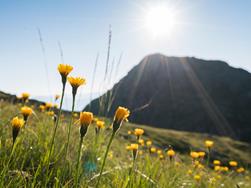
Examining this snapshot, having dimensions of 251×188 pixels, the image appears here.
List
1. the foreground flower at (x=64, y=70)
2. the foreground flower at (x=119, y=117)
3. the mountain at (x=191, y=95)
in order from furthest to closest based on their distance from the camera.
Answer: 1. the mountain at (x=191, y=95)
2. the foreground flower at (x=64, y=70)
3. the foreground flower at (x=119, y=117)

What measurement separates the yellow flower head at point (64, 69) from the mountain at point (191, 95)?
133863 mm

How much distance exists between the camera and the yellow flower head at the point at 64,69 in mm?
2428

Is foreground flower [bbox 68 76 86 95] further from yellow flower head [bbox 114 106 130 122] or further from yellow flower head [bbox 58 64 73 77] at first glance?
yellow flower head [bbox 114 106 130 122]

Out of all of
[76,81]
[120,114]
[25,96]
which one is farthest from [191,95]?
[120,114]

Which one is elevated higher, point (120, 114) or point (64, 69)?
point (64, 69)

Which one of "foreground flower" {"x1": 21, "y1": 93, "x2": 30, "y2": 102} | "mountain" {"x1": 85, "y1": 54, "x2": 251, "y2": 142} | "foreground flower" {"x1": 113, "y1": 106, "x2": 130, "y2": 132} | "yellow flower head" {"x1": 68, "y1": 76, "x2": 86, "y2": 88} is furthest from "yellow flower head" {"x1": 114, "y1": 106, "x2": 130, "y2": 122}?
"mountain" {"x1": 85, "y1": 54, "x2": 251, "y2": 142}

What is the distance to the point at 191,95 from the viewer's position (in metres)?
154

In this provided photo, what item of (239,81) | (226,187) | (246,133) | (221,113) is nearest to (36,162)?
(226,187)

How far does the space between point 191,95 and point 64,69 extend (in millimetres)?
155383

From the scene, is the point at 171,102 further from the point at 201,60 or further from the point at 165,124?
the point at 201,60

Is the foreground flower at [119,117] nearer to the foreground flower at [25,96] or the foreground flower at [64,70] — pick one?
the foreground flower at [64,70]

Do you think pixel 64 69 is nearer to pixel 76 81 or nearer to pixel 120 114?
pixel 76 81

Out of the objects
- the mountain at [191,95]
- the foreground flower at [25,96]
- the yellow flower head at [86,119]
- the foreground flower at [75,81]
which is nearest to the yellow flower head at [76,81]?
the foreground flower at [75,81]

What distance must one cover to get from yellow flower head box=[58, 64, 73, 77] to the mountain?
13386cm
